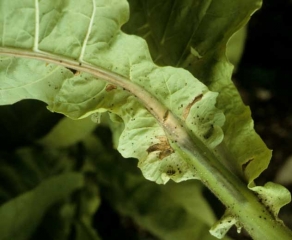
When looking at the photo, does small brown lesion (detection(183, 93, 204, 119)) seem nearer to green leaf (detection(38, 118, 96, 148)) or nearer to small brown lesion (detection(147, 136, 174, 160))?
small brown lesion (detection(147, 136, 174, 160))

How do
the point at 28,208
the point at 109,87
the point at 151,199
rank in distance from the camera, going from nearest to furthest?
the point at 109,87, the point at 28,208, the point at 151,199

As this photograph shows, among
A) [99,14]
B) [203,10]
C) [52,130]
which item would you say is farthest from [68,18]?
[52,130]

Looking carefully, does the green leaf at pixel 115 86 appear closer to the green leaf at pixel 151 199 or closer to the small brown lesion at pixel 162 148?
the small brown lesion at pixel 162 148

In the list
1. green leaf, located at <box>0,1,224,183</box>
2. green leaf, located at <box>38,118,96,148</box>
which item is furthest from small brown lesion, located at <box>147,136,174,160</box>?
green leaf, located at <box>38,118,96,148</box>

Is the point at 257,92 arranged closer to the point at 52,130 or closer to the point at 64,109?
the point at 52,130

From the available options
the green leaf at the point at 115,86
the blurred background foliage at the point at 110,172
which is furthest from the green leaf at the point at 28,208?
the green leaf at the point at 115,86

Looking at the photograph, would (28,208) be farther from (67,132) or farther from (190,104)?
(190,104)

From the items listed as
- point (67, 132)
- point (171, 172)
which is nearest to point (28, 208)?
point (67, 132)
